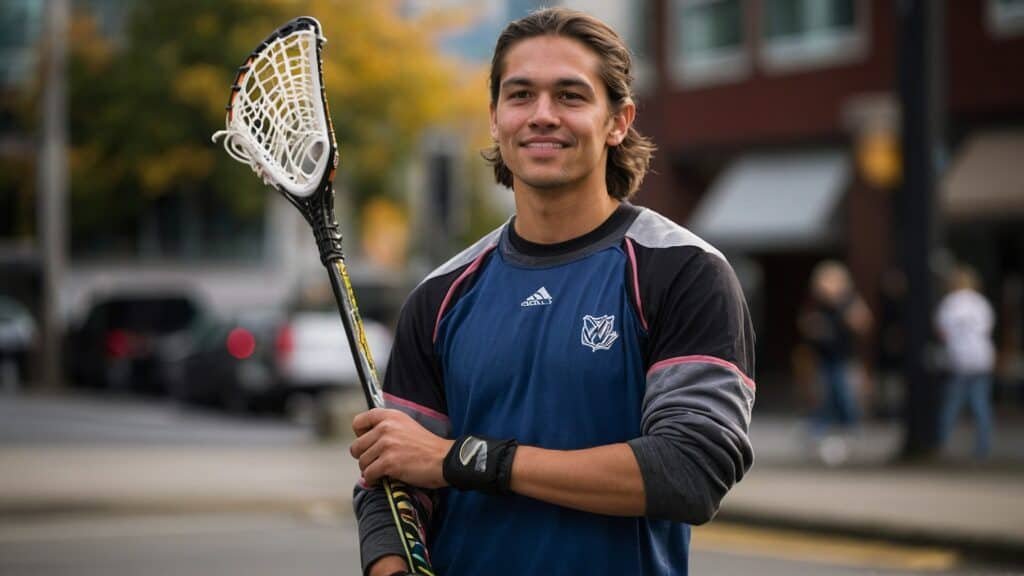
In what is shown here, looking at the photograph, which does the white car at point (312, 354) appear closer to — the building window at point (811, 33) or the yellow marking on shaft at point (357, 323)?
the building window at point (811, 33)

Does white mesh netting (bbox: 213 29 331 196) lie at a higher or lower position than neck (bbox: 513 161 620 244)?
higher

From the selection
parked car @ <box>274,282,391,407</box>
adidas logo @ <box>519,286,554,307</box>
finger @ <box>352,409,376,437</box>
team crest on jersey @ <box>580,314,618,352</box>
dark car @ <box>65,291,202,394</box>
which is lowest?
dark car @ <box>65,291,202,394</box>

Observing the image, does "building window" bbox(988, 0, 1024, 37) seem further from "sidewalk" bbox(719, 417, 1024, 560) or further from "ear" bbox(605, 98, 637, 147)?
"ear" bbox(605, 98, 637, 147)

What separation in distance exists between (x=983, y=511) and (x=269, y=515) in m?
4.88

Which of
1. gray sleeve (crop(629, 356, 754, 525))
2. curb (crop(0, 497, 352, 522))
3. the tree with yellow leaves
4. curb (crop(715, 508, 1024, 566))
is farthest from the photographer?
the tree with yellow leaves

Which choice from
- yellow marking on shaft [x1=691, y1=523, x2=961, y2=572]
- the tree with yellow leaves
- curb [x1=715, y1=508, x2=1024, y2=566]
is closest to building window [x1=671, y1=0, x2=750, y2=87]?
the tree with yellow leaves

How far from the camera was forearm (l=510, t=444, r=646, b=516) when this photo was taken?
274 cm

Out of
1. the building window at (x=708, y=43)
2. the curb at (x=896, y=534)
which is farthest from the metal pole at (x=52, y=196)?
the curb at (x=896, y=534)

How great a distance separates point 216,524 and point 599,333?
9245mm

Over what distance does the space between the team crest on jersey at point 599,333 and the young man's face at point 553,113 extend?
0.27 metres

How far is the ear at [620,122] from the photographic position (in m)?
3.03

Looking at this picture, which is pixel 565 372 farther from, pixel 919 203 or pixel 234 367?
pixel 234 367

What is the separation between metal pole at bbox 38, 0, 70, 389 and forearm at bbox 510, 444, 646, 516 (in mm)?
27976

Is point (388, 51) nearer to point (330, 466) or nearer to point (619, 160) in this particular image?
point (330, 466)
